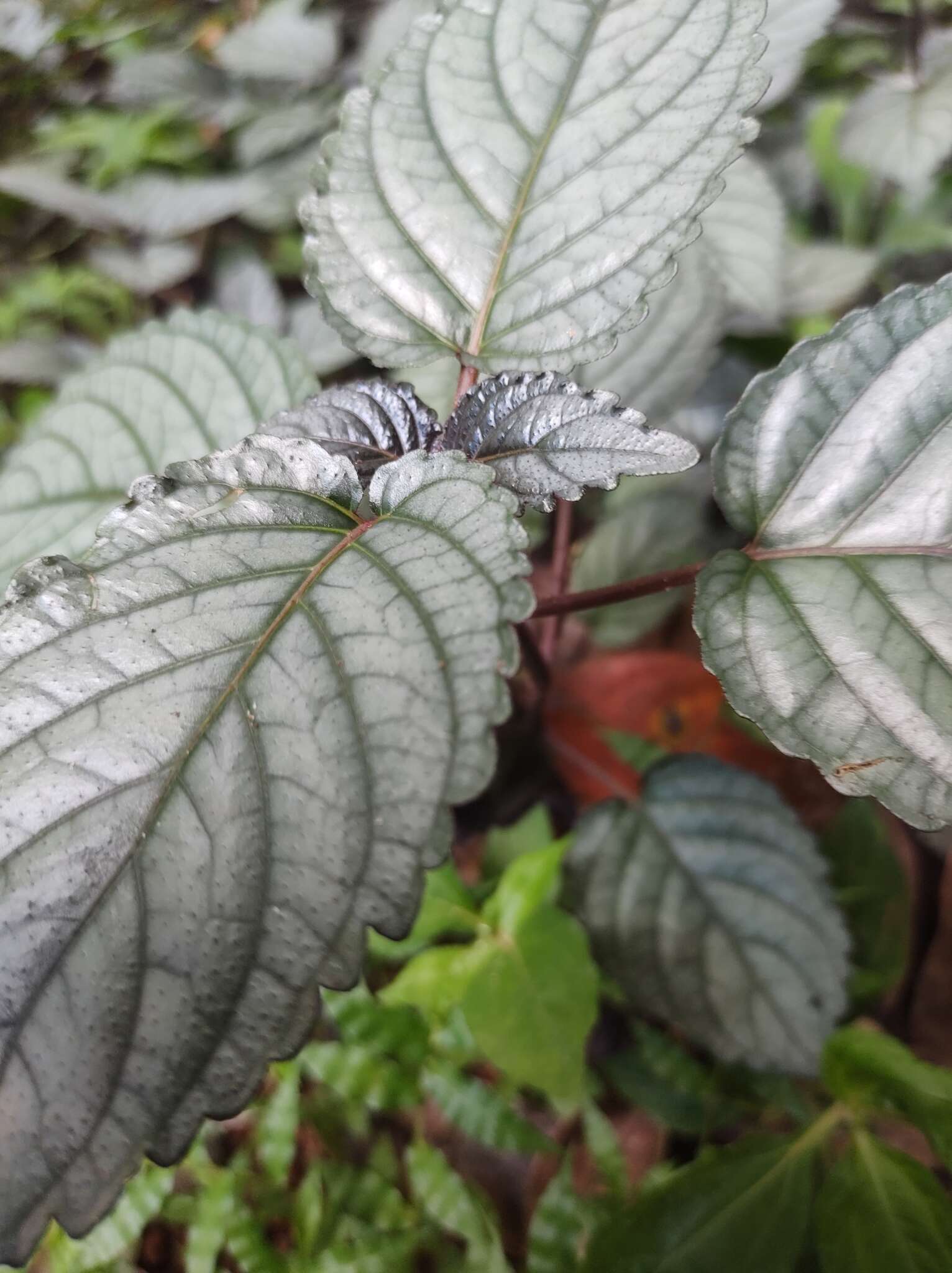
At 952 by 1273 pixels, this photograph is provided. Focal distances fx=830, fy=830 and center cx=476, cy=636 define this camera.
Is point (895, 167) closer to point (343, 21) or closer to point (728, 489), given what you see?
point (728, 489)

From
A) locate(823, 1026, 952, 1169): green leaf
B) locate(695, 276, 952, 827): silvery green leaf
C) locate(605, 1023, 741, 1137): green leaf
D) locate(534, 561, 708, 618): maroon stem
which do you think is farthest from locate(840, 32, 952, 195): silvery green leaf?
locate(605, 1023, 741, 1137): green leaf

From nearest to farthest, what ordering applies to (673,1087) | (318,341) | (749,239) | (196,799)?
(196,799), (673,1087), (749,239), (318,341)

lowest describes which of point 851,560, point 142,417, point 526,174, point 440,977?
point 440,977

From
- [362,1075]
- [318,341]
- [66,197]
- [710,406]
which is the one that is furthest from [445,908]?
[66,197]

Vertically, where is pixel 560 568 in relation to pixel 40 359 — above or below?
below

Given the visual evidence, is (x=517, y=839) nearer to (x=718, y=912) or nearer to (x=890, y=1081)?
(x=718, y=912)

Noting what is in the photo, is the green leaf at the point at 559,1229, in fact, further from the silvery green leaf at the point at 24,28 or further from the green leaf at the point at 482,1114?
the silvery green leaf at the point at 24,28

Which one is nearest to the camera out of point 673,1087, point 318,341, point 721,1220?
point 721,1220

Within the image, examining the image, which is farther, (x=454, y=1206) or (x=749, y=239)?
(x=749, y=239)
